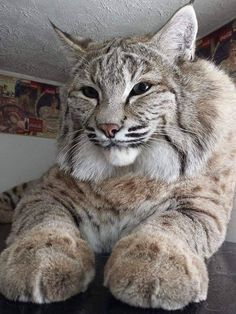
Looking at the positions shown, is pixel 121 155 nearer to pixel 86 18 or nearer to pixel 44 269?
pixel 44 269

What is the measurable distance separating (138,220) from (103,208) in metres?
0.08

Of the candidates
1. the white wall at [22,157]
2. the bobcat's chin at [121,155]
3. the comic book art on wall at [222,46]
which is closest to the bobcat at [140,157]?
the bobcat's chin at [121,155]

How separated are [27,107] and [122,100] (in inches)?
73.5

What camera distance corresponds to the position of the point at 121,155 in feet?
2.34

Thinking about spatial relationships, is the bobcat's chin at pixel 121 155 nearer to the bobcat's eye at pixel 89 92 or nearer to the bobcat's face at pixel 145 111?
the bobcat's face at pixel 145 111

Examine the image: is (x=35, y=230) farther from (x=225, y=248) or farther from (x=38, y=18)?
(x=38, y=18)

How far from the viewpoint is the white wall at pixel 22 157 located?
236 cm

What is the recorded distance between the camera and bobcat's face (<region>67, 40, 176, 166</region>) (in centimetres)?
70

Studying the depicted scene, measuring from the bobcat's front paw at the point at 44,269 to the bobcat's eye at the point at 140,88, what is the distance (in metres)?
0.34

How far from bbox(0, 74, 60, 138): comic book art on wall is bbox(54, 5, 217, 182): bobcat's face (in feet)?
5.16

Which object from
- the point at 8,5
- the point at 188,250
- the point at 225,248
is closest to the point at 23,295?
the point at 188,250

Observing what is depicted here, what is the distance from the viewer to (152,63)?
2.56 feet

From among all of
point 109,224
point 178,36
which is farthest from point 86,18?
point 109,224

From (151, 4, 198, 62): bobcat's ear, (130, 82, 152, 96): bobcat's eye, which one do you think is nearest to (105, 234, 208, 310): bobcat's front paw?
(130, 82, 152, 96): bobcat's eye
